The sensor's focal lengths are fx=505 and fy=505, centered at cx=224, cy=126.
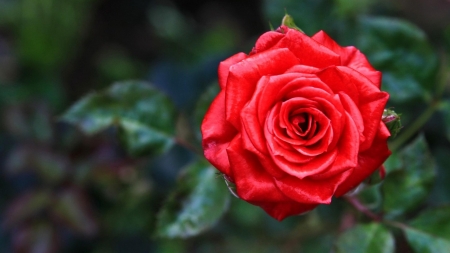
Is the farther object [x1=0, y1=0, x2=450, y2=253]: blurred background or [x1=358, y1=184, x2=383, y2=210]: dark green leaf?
[x1=0, y1=0, x2=450, y2=253]: blurred background

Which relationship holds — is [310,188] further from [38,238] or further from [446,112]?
[38,238]

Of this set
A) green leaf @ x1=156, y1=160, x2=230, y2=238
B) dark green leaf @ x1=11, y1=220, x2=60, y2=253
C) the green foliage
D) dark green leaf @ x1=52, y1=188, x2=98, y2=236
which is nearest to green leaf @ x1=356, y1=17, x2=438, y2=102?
green leaf @ x1=156, y1=160, x2=230, y2=238

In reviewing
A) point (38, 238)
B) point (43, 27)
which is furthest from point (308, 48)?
Answer: point (43, 27)

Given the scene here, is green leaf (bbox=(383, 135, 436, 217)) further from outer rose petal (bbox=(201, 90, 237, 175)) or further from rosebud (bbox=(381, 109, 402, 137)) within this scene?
outer rose petal (bbox=(201, 90, 237, 175))

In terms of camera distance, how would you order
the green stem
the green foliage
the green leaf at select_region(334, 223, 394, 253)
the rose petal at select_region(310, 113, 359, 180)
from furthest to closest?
the green foliage
the green stem
the green leaf at select_region(334, 223, 394, 253)
the rose petal at select_region(310, 113, 359, 180)

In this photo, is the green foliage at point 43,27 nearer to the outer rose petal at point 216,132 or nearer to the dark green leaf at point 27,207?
the dark green leaf at point 27,207

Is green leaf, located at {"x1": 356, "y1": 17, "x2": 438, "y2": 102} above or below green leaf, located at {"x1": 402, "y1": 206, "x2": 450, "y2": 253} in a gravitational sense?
above
